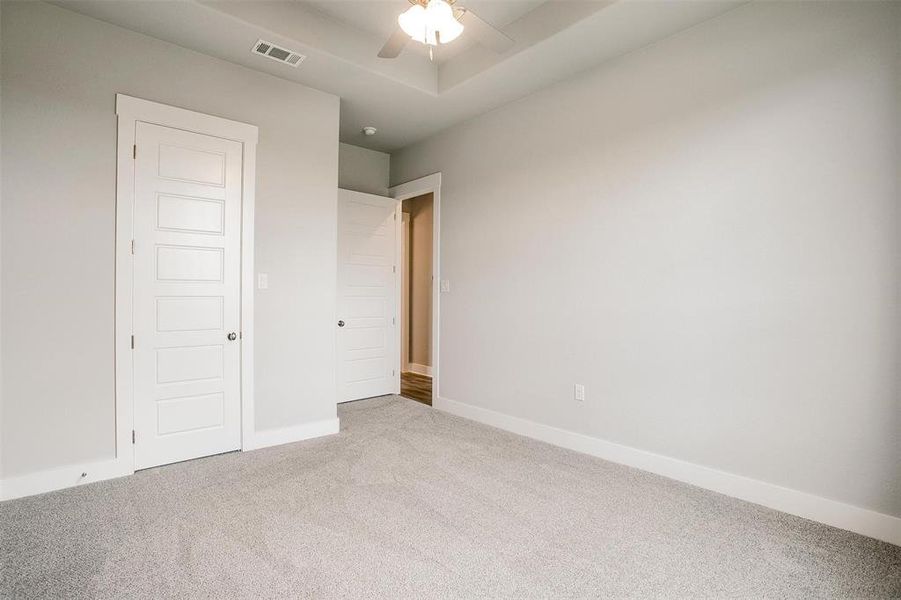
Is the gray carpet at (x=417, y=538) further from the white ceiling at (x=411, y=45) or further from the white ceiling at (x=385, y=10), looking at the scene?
the white ceiling at (x=385, y=10)

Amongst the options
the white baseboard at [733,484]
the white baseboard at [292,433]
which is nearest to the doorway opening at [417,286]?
the white baseboard at [292,433]

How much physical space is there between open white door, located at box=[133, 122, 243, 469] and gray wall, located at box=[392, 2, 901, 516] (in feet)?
7.49

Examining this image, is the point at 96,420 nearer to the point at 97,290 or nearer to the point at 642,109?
the point at 97,290

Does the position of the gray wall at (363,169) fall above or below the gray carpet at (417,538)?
above

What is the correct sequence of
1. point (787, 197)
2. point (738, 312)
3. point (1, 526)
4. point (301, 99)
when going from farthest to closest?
point (301, 99), point (738, 312), point (787, 197), point (1, 526)

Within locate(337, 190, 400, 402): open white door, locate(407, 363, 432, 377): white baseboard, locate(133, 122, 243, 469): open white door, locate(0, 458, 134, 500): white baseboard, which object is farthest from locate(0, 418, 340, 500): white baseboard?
locate(407, 363, 432, 377): white baseboard

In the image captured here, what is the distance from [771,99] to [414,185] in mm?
3323

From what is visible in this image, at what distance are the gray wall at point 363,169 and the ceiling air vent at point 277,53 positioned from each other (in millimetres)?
1750

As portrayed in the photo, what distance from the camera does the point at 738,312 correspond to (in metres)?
2.56

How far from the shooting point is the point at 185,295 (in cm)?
304

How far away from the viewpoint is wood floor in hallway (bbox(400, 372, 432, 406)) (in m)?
5.10

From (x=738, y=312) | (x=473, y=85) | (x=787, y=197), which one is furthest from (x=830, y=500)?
(x=473, y=85)

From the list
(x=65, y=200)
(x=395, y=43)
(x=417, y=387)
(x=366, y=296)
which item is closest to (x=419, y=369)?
(x=417, y=387)

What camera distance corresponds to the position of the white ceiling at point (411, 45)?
262cm
